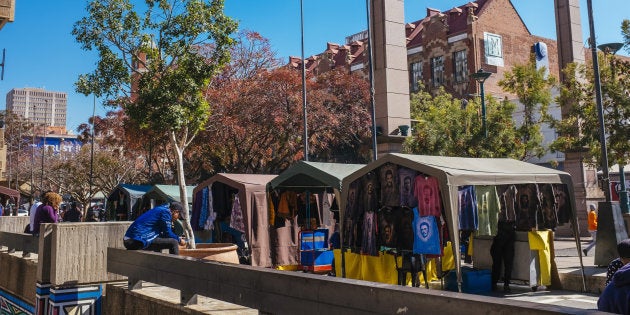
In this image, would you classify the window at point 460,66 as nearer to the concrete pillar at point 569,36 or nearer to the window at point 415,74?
the window at point 415,74

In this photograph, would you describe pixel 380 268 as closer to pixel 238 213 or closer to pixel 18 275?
pixel 238 213

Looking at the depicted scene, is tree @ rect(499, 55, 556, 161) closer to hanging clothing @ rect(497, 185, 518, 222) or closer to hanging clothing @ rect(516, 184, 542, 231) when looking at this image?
hanging clothing @ rect(497, 185, 518, 222)

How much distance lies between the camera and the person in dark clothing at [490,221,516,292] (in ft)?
34.3

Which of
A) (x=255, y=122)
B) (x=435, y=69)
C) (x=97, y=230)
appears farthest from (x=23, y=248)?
(x=435, y=69)

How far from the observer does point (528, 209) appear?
10617 mm

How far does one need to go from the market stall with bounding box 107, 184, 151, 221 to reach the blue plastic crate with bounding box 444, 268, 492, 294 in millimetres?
14073

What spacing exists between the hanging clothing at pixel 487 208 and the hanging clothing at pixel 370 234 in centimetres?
220

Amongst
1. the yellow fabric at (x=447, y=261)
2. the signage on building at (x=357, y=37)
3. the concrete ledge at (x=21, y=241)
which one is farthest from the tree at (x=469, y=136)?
the signage on building at (x=357, y=37)

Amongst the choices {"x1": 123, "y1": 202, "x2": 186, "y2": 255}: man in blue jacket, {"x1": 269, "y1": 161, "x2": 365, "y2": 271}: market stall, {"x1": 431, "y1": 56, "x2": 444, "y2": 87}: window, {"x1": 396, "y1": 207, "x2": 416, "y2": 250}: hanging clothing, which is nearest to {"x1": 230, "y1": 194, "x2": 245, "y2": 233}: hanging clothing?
{"x1": 269, "y1": 161, "x2": 365, "y2": 271}: market stall

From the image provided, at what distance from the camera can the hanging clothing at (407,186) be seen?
9.37m

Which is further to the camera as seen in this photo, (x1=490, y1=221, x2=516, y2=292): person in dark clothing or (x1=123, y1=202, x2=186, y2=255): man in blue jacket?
(x1=490, y1=221, x2=516, y2=292): person in dark clothing

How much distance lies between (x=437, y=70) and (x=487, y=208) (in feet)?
126

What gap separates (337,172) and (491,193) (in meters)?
3.49

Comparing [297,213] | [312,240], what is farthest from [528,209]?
[297,213]
